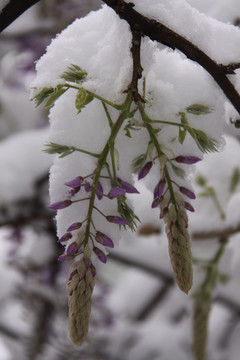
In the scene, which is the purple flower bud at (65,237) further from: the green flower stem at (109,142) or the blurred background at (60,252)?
the blurred background at (60,252)

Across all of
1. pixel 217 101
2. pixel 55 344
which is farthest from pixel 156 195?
pixel 55 344

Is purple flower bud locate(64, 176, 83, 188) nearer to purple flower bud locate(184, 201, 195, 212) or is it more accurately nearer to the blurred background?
purple flower bud locate(184, 201, 195, 212)

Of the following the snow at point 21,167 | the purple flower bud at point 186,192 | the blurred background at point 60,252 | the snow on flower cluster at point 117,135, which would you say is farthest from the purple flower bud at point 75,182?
the snow at point 21,167

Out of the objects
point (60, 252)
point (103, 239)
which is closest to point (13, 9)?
point (103, 239)

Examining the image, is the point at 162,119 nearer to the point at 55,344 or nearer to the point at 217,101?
the point at 217,101

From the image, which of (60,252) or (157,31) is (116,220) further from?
(60,252)
